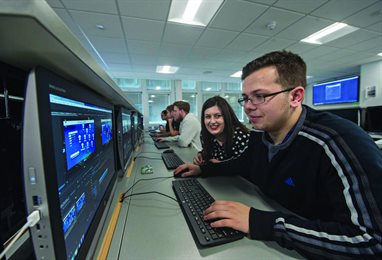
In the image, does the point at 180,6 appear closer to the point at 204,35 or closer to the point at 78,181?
the point at 204,35

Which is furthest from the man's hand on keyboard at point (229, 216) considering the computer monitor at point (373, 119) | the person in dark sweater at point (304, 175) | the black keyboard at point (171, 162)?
the computer monitor at point (373, 119)

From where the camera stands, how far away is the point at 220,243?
502 mm

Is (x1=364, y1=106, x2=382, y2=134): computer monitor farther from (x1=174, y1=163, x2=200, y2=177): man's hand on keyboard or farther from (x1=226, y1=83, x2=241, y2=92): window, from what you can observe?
(x1=226, y1=83, x2=241, y2=92): window

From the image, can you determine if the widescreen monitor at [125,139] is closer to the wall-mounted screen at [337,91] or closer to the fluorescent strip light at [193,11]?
the fluorescent strip light at [193,11]

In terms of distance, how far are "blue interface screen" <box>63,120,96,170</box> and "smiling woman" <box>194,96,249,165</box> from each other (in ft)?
3.09

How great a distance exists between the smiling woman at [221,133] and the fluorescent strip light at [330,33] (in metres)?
2.59

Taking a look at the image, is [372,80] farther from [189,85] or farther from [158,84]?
[158,84]

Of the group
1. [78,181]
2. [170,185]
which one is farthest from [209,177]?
[78,181]

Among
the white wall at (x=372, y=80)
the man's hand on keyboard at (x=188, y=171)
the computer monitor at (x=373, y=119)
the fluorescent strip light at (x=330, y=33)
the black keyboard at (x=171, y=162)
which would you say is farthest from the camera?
the white wall at (x=372, y=80)

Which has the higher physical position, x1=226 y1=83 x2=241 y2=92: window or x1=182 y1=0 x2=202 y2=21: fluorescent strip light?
x1=182 y1=0 x2=202 y2=21: fluorescent strip light

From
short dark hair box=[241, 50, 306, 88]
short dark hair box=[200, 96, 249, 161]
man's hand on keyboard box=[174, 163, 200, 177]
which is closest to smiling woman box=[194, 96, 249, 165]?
short dark hair box=[200, 96, 249, 161]

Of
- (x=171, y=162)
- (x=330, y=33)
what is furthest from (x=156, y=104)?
(x=171, y=162)

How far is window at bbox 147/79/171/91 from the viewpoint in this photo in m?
6.18

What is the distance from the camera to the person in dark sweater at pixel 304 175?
0.44m
